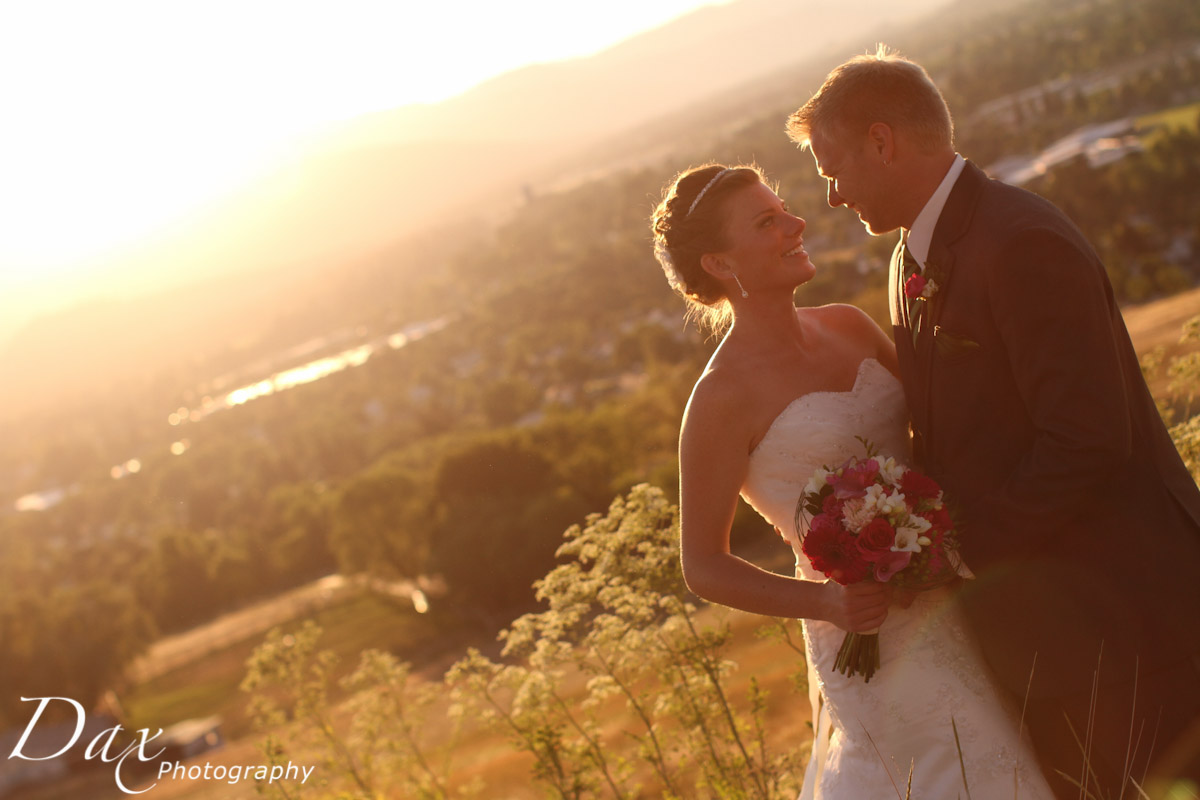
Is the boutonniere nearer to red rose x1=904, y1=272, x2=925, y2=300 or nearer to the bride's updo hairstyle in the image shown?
red rose x1=904, y1=272, x2=925, y2=300

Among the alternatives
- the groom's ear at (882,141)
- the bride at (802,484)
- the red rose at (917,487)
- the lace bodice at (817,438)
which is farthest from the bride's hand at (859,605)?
the groom's ear at (882,141)

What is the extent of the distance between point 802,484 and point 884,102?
4.16 ft

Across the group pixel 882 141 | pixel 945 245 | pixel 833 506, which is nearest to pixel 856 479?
pixel 833 506

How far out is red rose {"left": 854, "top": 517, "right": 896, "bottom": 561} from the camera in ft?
A: 9.36

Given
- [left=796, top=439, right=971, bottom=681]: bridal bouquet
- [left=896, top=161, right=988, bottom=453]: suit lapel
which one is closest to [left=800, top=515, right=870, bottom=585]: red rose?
[left=796, top=439, right=971, bottom=681]: bridal bouquet

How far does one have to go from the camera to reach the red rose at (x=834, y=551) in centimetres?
296

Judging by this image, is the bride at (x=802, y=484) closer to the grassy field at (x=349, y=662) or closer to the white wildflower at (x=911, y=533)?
the white wildflower at (x=911, y=533)

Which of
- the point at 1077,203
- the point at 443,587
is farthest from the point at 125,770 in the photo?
the point at 1077,203

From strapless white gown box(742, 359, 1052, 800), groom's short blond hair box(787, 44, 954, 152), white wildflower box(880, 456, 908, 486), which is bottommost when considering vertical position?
strapless white gown box(742, 359, 1052, 800)

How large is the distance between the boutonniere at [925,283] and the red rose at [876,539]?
0.70 metres

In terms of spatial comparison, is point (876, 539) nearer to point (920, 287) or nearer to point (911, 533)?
point (911, 533)

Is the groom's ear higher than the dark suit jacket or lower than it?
higher

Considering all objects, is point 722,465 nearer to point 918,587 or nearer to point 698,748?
point 918,587

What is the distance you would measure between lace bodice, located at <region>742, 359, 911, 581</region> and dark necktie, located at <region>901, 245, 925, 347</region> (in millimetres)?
366
